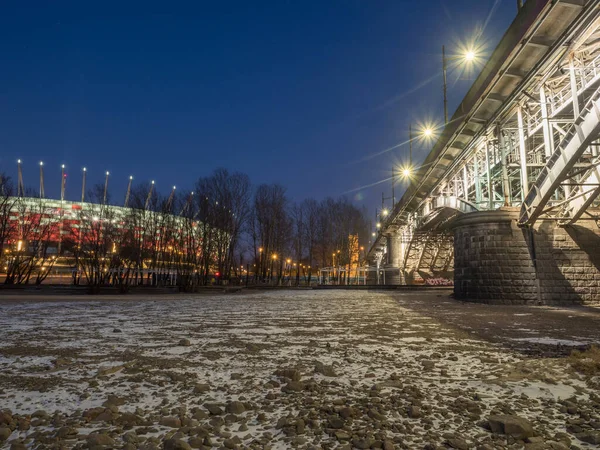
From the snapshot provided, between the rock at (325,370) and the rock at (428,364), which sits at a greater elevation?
the rock at (325,370)

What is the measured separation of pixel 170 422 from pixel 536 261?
2222 centimetres

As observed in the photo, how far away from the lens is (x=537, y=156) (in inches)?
979

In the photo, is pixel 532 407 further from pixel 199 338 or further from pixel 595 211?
pixel 595 211

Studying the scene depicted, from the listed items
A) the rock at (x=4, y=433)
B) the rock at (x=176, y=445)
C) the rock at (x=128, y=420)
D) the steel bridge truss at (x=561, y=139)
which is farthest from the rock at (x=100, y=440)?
the steel bridge truss at (x=561, y=139)

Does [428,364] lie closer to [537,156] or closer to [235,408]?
[235,408]

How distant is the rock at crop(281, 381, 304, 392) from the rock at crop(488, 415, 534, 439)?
2.23 m

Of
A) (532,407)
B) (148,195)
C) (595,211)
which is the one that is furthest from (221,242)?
(532,407)

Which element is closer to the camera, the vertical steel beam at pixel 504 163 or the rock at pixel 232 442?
the rock at pixel 232 442

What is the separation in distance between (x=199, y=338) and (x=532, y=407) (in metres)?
6.81

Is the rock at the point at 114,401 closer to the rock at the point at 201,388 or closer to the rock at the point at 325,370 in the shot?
the rock at the point at 201,388

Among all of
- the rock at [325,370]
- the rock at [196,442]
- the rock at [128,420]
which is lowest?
the rock at [325,370]

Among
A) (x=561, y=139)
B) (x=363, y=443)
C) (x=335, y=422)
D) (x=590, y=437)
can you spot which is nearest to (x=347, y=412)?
(x=335, y=422)

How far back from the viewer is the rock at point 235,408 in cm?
399

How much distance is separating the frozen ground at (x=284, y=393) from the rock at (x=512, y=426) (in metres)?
0.03
